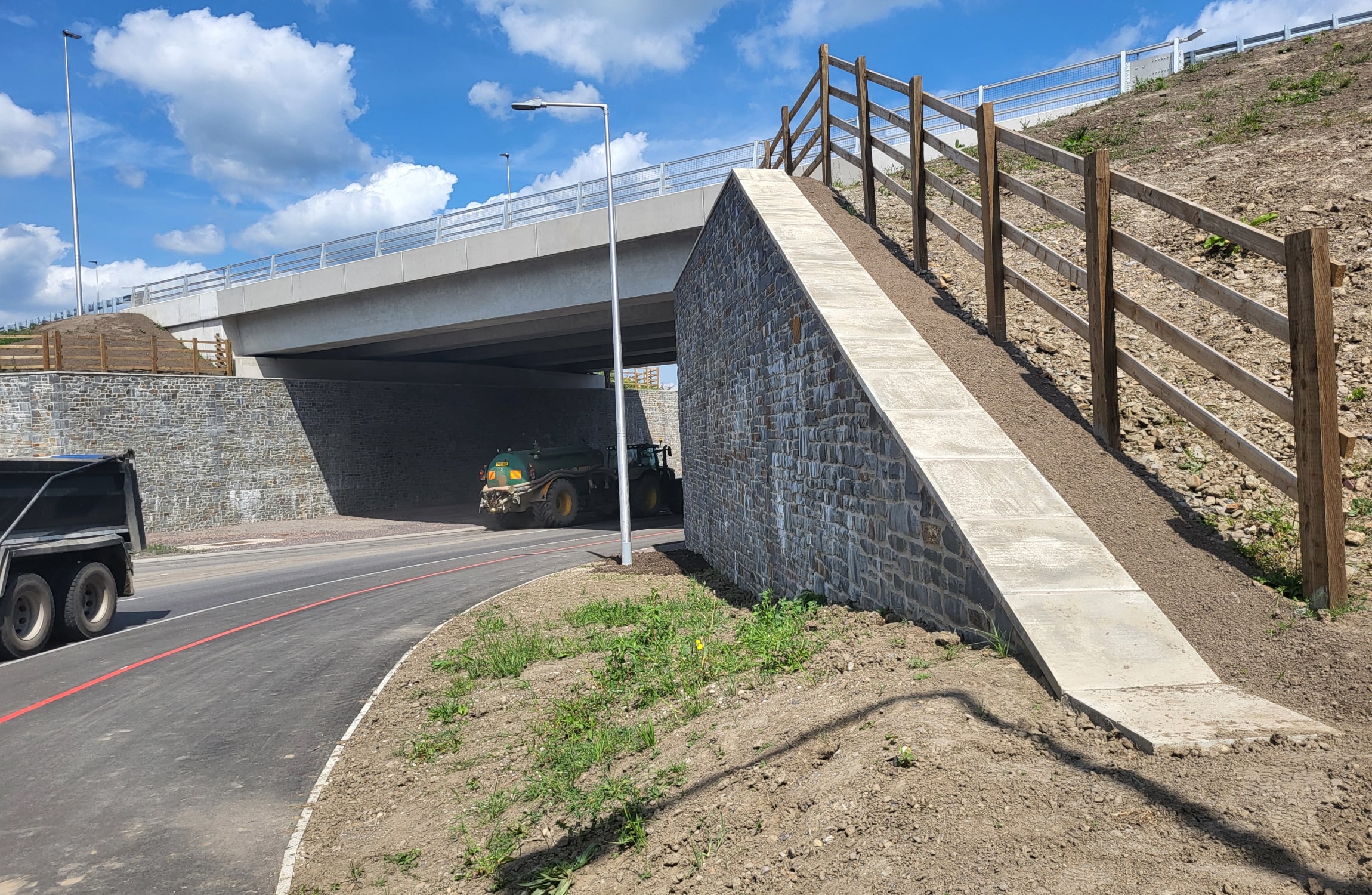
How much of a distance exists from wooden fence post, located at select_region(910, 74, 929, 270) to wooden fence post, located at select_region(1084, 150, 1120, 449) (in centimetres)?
354

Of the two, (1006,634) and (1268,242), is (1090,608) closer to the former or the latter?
(1006,634)

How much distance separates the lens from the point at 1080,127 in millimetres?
17828

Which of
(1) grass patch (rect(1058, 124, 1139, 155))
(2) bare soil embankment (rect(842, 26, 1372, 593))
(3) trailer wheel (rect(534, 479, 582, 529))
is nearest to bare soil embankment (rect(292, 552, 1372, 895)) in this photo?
(2) bare soil embankment (rect(842, 26, 1372, 593))

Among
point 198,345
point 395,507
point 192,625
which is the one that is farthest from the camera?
point 395,507

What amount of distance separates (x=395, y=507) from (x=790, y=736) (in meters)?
31.4

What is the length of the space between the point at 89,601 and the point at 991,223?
12.0m

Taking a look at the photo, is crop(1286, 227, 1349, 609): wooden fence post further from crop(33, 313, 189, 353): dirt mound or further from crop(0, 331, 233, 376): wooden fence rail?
crop(33, 313, 189, 353): dirt mound

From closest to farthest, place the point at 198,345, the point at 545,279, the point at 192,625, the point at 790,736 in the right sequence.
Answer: the point at 790,736 → the point at 192,625 → the point at 545,279 → the point at 198,345

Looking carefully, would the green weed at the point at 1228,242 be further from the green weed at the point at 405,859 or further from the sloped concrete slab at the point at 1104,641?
the green weed at the point at 405,859

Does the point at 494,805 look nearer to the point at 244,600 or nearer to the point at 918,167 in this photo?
the point at 918,167

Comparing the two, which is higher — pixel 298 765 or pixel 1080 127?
pixel 1080 127

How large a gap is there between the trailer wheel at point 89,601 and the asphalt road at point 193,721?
23cm

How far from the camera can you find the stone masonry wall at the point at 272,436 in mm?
25047

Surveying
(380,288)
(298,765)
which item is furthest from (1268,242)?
(380,288)
